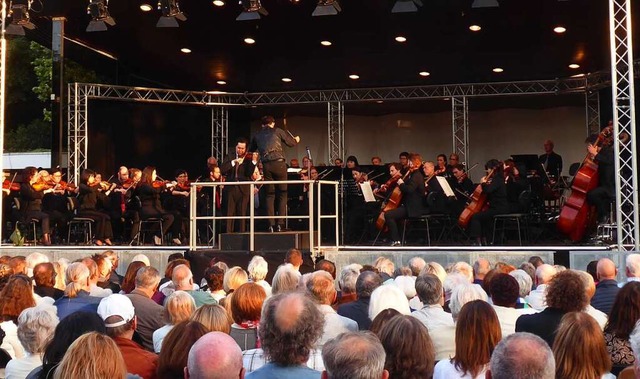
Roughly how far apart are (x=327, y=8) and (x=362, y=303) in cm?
735

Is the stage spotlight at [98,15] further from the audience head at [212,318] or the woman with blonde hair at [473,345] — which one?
the woman with blonde hair at [473,345]

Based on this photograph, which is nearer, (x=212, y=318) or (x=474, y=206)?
(x=212, y=318)

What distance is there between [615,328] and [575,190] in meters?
7.59

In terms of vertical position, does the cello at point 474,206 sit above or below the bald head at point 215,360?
above

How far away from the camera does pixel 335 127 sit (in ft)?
67.9

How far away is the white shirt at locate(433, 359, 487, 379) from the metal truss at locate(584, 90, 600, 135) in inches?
602

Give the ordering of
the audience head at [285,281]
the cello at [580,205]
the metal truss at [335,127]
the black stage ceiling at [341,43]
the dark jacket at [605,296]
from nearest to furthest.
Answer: the audience head at [285,281]
the dark jacket at [605,296]
the cello at [580,205]
the black stage ceiling at [341,43]
the metal truss at [335,127]

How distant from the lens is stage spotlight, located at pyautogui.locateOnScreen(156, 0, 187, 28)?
12617 mm

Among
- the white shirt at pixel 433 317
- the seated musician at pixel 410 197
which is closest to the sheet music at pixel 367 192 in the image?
the seated musician at pixel 410 197

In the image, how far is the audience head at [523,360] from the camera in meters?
2.44

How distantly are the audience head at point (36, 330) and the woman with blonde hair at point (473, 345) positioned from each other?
6.11ft

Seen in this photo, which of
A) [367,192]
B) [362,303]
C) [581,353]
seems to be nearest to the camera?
[581,353]

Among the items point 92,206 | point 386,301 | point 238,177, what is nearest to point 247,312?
point 386,301

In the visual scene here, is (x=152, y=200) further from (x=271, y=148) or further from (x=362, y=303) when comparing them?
(x=362, y=303)
